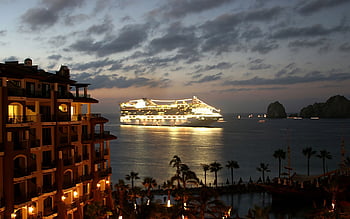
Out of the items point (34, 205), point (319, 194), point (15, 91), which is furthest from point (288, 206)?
point (15, 91)

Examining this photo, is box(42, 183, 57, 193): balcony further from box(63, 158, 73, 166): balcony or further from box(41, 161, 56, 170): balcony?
box(63, 158, 73, 166): balcony

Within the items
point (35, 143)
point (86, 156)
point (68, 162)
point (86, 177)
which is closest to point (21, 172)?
point (35, 143)

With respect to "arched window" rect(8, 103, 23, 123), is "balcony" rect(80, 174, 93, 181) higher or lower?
lower

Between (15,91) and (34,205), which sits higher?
(15,91)

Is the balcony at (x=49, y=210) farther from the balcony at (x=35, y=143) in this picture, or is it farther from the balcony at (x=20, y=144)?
the balcony at (x=20, y=144)

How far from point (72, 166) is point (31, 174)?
4.24 m

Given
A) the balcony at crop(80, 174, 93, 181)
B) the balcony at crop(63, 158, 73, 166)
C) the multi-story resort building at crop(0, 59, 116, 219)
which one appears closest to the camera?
the multi-story resort building at crop(0, 59, 116, 219)

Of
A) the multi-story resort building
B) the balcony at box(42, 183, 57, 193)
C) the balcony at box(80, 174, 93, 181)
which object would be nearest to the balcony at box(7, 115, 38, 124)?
the multi-story resort building

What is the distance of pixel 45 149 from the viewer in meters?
23.4

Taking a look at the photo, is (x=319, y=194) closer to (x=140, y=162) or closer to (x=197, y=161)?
(x=197, y=161)

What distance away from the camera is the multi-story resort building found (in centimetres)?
1983

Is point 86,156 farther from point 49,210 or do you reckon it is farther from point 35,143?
point 35,143

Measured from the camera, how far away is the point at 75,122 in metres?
26.1

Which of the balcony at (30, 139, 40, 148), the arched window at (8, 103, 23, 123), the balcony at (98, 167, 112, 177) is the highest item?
the arched window at (8, 103, 23, 123)
